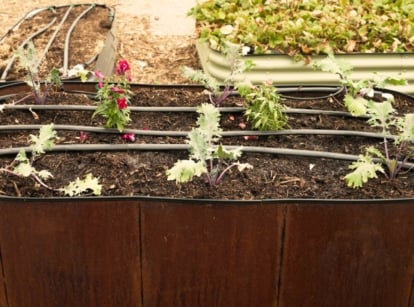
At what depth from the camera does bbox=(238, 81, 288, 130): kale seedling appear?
1966 mm

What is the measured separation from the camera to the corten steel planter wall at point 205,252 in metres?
1.65

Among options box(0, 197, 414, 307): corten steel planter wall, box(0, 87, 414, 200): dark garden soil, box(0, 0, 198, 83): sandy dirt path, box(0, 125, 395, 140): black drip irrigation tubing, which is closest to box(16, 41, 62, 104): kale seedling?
box(0, 87, 414, 200): dark garden soil

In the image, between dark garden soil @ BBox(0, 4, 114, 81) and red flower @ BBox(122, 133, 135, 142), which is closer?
red flower @ BBox(122, 133, 135, 142)

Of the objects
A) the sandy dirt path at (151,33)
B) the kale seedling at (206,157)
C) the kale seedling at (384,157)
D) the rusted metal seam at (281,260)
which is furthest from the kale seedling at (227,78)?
the sandy dirt path at (151,33)

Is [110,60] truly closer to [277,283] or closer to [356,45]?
[356,45]

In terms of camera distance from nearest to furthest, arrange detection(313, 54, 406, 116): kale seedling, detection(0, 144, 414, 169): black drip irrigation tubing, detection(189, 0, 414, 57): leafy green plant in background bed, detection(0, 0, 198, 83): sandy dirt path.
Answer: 1. detection(0, 144, 414, 169): black drip irrigation tubing
2. detection(313, 54, 406, 116): kale seedling
3. detection(189, 0, 414, 57): leafy green plant in background bed
4. detection(0, 0, 198, 83): sandy dirt path

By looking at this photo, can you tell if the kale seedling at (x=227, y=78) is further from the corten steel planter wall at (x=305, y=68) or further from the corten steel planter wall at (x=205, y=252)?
the corten steel planter wall at (x=305, y=68)

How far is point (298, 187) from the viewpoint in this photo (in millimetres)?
1749

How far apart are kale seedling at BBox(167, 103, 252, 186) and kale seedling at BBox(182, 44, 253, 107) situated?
284mm

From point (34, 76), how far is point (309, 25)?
69.5 inches

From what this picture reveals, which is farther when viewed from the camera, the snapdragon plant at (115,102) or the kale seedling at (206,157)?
the snapdragon plant at (115,102)

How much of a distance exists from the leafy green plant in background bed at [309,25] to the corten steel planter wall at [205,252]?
166cm

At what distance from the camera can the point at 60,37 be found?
12.2 feet

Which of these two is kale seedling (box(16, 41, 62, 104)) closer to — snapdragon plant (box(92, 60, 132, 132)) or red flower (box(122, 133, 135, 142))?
snapdragon plant (box(92, 60, 132, 132))
